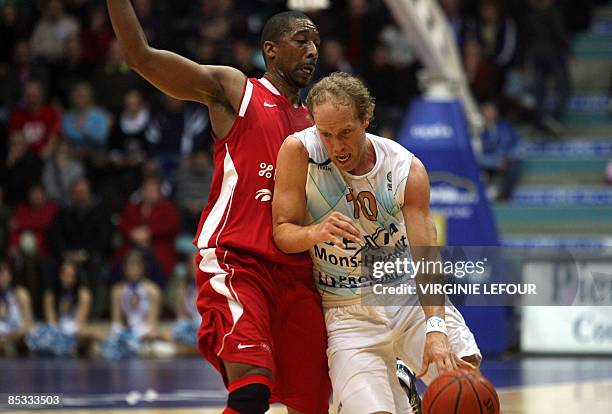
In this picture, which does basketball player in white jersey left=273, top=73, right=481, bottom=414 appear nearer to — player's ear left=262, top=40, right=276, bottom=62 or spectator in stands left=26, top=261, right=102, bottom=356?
player's ear left=262, top=40, right=276, bottom=62

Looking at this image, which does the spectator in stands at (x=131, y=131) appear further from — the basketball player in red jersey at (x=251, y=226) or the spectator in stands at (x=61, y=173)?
the basketball player in red jersey at (x=251, y=226)

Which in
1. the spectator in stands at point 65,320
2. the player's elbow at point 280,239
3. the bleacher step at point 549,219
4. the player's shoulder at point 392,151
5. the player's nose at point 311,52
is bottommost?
the spectator in stands at point 65,320

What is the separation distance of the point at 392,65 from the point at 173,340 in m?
4.73

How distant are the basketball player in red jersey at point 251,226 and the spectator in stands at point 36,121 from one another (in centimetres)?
1033

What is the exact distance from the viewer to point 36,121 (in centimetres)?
1603

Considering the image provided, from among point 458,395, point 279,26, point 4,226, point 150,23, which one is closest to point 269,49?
point 279,26

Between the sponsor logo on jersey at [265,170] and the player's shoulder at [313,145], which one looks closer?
the player's shoulder at [313,145]

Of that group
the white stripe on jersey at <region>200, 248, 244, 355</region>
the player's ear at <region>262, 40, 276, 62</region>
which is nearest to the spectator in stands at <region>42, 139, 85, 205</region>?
the player's ear at <region>262, 40, 276, 62</region>

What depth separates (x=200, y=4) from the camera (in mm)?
18312

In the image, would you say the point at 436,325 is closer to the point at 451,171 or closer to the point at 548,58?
the point at 451,171

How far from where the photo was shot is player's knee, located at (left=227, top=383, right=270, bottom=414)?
5223mm

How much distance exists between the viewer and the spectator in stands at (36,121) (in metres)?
15.9

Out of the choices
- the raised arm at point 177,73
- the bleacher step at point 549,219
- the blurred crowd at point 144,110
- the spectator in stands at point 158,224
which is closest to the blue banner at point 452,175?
the blurred crowd at point 144,110

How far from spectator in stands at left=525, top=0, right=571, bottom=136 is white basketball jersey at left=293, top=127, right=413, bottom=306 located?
10.9 meters
